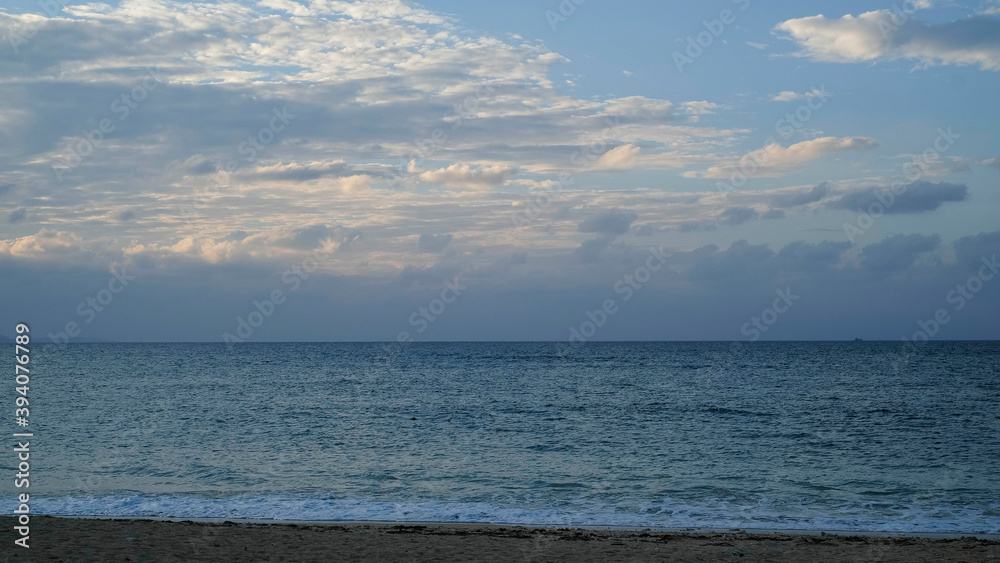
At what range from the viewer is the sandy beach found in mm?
12039

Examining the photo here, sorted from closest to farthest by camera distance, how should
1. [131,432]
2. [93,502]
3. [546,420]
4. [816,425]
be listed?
[93,502] → [131,432] → [816,425] → [546,420]

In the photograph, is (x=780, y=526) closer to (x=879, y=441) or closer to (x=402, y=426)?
(x=879, y=441)

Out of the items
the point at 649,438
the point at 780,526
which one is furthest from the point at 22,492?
the point at 649,438

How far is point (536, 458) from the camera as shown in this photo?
24.0 metres

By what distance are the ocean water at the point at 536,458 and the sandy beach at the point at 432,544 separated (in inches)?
72.0

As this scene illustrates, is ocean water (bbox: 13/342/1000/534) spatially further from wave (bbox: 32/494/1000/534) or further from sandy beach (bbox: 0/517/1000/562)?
sandy beach (bbox: 0/517/1000/562)

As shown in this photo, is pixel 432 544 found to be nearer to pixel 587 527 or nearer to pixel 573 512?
pixel 587 527

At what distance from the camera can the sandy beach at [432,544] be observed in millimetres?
12039

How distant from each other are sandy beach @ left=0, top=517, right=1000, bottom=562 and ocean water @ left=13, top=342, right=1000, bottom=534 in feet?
6.00

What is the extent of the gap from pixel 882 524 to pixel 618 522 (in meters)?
6.05

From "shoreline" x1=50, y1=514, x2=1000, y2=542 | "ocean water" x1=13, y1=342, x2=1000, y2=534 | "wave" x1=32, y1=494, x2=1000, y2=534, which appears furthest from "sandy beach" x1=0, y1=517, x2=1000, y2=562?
"ocean water" x1=13, y1=342, x2=1000, y2=534

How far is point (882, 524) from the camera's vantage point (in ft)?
51.5

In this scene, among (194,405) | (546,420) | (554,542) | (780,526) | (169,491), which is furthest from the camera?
(194,405)

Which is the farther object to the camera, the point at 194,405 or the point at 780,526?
Result: the point at 194,405
